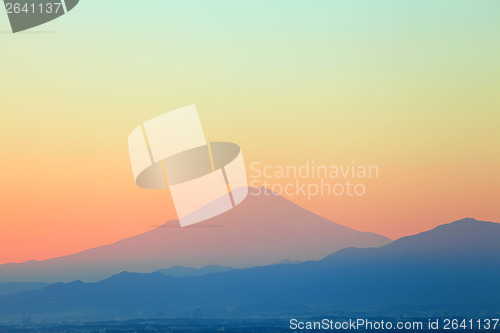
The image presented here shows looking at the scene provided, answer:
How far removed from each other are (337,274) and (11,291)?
2.59 metres

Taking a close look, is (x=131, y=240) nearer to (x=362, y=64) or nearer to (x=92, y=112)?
(x=92, y=112)

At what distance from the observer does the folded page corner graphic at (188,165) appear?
5.16 m

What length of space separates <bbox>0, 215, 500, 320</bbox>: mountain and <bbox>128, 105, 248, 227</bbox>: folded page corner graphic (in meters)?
0.57

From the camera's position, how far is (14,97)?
521 cm

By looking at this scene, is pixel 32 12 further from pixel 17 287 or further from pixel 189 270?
pixel 189 270

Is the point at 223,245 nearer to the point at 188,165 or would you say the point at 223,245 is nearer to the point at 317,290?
the point at 188,165

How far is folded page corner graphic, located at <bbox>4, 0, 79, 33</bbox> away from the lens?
5.18 metres

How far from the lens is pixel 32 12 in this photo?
520 cm

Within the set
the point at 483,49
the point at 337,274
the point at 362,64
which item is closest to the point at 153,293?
the point at 337,274

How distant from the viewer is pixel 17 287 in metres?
5.20

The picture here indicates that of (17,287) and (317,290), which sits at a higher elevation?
(17,287)

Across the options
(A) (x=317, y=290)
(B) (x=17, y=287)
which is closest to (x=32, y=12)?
Result: (B) (x=17, y=287)

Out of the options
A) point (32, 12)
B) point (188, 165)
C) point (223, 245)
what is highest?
point (32, 12)

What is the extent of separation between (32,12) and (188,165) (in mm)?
1732
